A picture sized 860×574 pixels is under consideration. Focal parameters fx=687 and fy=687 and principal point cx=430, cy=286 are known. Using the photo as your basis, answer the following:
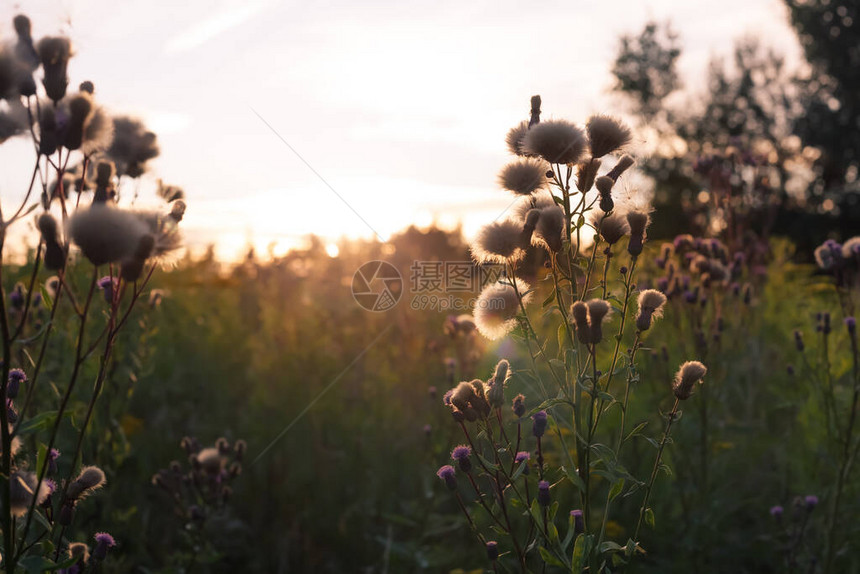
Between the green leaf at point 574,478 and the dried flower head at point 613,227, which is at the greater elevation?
the dried flower head at point 613,227

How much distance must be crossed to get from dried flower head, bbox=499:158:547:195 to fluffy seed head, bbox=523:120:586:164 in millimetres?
134

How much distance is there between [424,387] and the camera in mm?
4465

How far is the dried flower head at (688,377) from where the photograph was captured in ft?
6.34

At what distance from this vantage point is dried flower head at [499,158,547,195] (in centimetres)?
207

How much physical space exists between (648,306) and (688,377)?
23cm

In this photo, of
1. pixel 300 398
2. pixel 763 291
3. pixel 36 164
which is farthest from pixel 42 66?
pixel 763 291

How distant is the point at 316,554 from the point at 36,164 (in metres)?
2.76

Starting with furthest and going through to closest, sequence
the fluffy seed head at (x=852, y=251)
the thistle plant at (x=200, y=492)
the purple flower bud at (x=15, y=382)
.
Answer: the fluffy seed head at (x=852, y=251) < the thistle plant at (x=200, y=492) < the purple flower bud at (x=15, y=382)

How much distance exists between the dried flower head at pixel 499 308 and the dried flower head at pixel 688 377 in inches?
19.2

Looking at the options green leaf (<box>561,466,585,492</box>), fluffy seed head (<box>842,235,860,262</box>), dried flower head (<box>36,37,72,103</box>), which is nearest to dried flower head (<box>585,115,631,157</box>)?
green leaf (<box>561,466,585,492</box>)

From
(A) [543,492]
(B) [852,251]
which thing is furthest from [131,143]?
(B) [852,251]

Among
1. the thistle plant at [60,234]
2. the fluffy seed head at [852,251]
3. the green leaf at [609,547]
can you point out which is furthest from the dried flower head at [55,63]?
the fluffy seed head at [852,251]

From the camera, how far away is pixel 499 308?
2049 millimetres

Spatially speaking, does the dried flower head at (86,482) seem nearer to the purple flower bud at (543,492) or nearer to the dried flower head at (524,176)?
the purple flower bud at (543,492)
